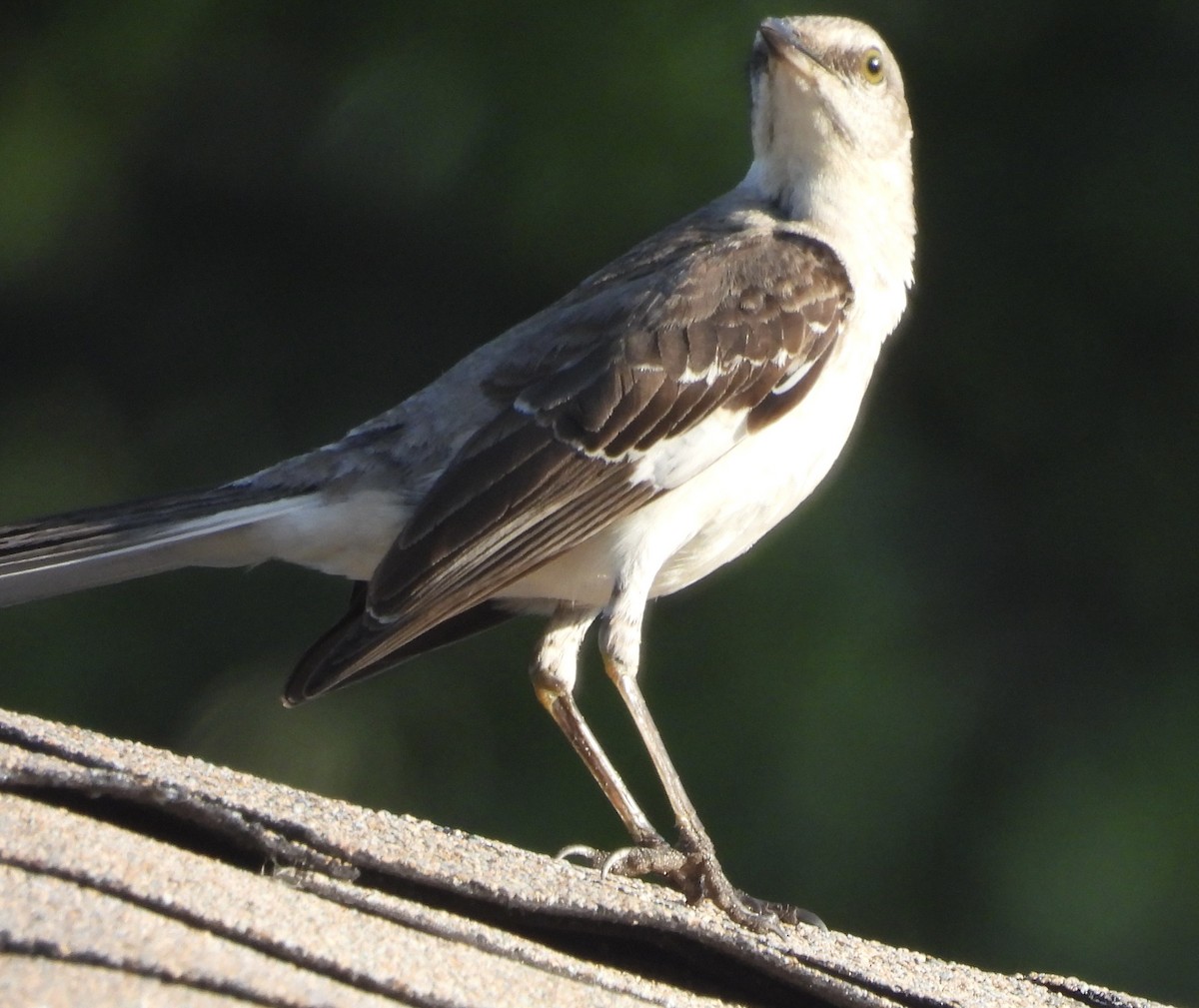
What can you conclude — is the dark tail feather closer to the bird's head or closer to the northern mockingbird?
the northern mockingbird

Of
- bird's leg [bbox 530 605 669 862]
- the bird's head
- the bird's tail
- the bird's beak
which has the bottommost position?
bird's leg [bbox 530 605 669 862]

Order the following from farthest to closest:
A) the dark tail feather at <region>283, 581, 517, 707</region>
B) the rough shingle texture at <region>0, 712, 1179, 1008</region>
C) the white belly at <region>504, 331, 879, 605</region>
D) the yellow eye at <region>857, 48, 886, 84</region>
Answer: the yellow eye at <region>857, 48, 886, 84</region>, the white belly at <region>504, 331, 879, 605</region>, the dark tail feather at <region>283, 581, 517, 707</region>, the rough shingle texture at <region>0, 712, 1179, 1008</region>

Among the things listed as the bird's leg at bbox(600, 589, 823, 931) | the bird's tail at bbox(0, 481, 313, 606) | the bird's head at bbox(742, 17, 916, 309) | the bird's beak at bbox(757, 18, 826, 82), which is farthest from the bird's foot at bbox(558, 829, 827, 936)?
the bird's beak at bbox(757, 18, 826, 82)

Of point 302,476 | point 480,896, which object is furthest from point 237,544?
point 480,896

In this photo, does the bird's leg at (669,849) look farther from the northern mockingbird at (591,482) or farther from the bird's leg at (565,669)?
the bird's leg at (565,669)

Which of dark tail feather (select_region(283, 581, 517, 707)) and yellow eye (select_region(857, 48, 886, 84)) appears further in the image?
yellow eye (select_region(857, 48, 886, 84))

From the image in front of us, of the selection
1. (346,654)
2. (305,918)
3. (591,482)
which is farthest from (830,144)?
(305,918)
